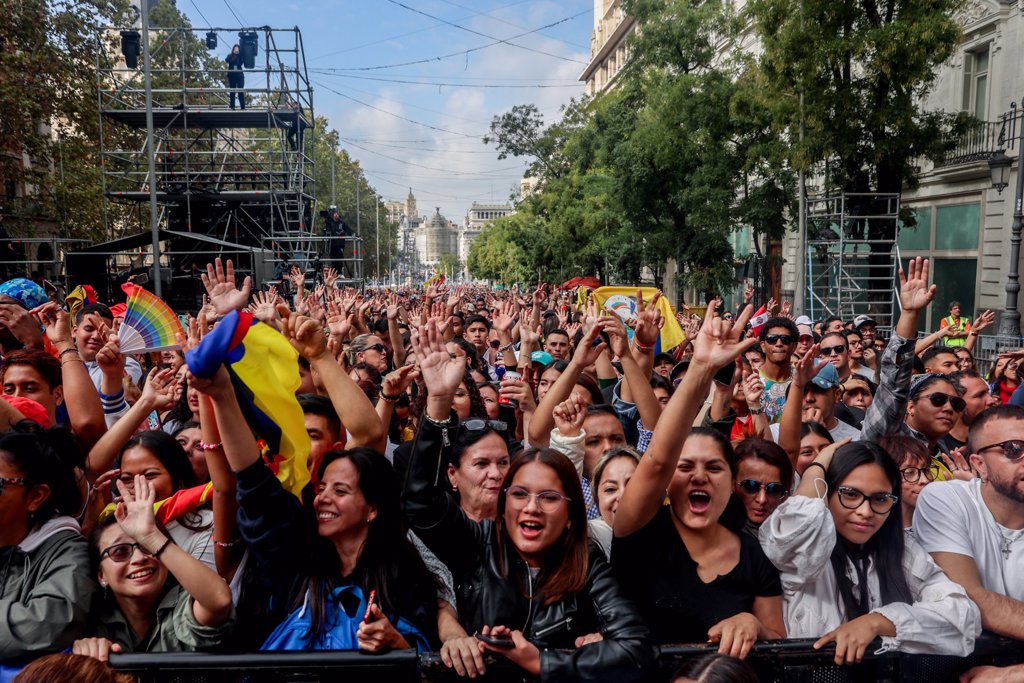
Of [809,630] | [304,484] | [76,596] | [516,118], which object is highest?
[516,118]

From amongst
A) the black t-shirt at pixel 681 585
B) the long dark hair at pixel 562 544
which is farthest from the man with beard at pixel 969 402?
the long dark hair at pixel 562 544

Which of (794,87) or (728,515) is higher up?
(794,87)

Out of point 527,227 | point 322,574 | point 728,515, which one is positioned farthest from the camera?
point 527,227

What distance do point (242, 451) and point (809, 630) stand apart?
1859 mm

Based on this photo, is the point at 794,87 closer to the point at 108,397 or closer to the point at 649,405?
the point at 649,405

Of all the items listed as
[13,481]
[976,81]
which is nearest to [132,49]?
[13,481]

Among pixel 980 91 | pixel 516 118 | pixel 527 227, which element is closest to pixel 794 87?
pixel 980 91

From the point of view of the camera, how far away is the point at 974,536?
2.79 metres

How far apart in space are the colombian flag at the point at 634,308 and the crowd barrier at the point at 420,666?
12.6 feet

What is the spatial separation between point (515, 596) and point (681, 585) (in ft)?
1.78

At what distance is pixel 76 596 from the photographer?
7.86 ft

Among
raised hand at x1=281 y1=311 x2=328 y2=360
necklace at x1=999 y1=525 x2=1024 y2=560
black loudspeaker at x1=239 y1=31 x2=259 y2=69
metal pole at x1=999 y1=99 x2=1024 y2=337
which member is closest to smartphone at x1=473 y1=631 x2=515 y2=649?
raised hand at x1=281 y1=311 x2=328 y2=360

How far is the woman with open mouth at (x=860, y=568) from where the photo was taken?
2363mm

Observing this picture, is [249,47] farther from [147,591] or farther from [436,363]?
[147,591]
